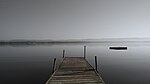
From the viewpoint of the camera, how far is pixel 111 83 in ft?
117

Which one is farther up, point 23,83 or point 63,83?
point 63,83

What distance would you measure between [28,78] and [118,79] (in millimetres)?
17259

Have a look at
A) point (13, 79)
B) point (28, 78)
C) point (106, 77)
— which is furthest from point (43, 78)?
point (106, 77)

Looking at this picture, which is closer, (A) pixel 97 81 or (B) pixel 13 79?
(A) pixel 97 81

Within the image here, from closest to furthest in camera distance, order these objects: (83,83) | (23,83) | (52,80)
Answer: (83,83) < (52,80) < (23,83)

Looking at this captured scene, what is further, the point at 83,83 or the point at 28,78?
the point at 28,78

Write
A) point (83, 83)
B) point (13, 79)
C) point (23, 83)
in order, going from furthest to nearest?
point (13, 79) → point (23, 83) → point (83, 83)

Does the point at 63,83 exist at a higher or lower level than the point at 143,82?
higher

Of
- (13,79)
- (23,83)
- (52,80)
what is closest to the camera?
(52,80)

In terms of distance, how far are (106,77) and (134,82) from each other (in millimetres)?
6094

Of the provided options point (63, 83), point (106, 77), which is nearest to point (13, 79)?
point (106, 77)

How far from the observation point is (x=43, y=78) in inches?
1566

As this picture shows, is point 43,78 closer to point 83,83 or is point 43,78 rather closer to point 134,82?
point 134,82

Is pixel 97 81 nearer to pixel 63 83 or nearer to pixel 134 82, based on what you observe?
pixel 63 83
